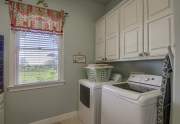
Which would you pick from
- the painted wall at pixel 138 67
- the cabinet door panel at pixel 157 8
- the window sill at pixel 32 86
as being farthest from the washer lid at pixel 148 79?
the window sill at pixel 32 86

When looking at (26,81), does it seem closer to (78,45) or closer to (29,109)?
(29,109)

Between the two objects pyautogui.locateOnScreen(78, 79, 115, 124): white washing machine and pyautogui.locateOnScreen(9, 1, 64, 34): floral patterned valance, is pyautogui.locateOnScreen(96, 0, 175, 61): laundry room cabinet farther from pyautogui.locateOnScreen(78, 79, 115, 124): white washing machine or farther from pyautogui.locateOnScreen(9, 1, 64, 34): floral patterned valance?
pyautogui.locateOnScreen(9, 1, 64, 34): floral patterned valance

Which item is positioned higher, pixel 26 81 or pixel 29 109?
pixel 26 81

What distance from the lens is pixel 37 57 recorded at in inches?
93.1

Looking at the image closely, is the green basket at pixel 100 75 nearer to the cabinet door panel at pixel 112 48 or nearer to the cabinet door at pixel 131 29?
the cabinet door panel at pixel 112 48

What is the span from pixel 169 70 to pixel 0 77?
87.8 inches

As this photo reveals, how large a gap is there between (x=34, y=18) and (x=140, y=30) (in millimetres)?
1840

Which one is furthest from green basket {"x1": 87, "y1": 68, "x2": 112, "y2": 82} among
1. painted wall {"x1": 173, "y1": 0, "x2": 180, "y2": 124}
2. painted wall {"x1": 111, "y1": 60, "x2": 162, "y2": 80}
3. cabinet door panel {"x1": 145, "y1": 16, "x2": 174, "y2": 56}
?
painted wall {"x1": 173, "y1": 0, "x2": 180, "y2": 124}

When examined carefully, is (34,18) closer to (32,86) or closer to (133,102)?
(32,86)

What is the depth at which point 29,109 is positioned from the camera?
7.42ft

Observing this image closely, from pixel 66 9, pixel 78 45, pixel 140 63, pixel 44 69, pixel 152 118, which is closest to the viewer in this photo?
pixel 152 118

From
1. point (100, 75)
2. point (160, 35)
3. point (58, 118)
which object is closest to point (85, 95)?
point (100, 75)

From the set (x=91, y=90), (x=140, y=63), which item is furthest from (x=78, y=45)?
(x=140, y=63)

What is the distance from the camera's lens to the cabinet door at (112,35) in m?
2.17
